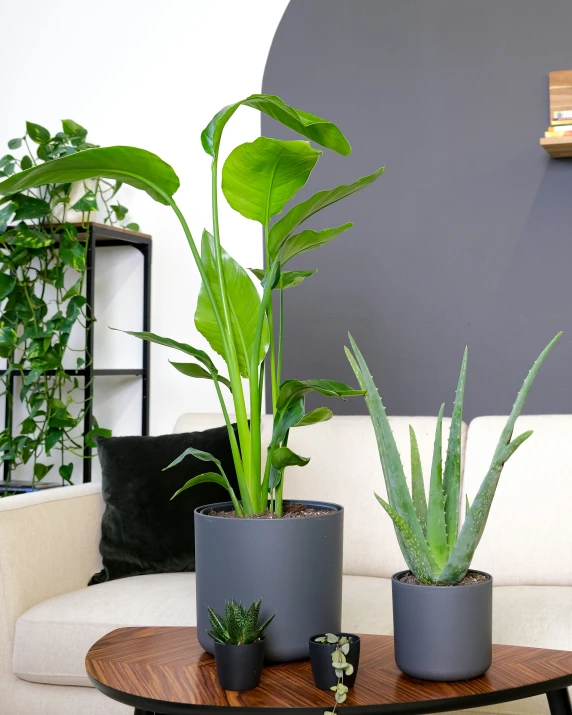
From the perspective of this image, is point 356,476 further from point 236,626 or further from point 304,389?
point 236,626

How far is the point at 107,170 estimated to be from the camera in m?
1.46

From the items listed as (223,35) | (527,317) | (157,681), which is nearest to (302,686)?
(157,681)

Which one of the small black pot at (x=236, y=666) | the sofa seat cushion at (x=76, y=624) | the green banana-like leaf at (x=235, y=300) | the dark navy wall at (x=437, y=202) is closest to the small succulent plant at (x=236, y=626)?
the small black pot at (x=236, y=666)

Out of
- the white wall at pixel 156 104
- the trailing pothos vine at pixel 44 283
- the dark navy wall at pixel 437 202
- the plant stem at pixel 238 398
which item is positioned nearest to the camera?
the plant stem at pixel 238 398

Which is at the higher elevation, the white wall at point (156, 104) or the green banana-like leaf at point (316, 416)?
the white wall at point (156, 104)

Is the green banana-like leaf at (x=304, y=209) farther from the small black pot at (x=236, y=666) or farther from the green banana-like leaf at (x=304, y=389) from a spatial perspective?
the small black pot at (x=236, y=666)

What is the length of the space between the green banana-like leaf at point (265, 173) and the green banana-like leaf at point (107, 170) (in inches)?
4.3

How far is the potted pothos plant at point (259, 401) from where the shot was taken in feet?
4.46

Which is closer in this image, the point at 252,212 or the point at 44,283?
the point at 252,212

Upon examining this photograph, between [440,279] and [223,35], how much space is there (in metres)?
1.21

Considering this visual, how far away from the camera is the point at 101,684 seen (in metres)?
1.23

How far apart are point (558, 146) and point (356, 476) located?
3.86 ft

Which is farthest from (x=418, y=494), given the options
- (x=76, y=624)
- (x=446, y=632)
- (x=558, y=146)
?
(x=558, y=146)

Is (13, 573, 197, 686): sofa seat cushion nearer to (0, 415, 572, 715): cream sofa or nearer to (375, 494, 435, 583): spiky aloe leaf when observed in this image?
(0, 415, 572, 715): cream sofa
